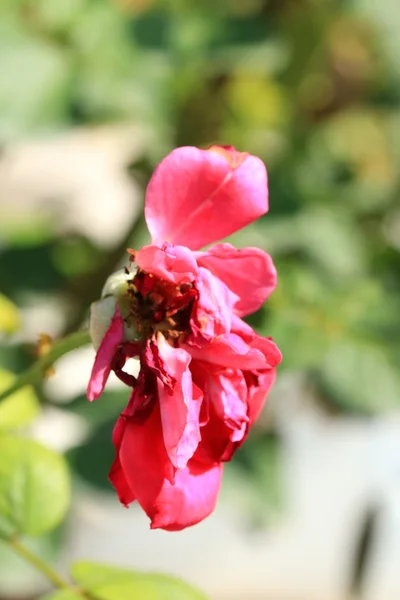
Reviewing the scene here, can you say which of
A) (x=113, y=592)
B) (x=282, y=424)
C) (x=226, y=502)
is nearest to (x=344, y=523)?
(x=282, y=424)

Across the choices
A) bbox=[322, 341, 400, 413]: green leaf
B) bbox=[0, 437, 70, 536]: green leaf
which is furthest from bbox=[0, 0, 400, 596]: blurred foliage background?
bbox=[0, 437, 70, 536]: green leaf

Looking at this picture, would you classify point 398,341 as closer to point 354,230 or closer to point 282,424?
point 354,230

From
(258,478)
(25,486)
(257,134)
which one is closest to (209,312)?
(25,486)

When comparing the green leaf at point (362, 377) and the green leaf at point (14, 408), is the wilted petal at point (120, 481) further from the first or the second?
the green leaf at point (362, 377)

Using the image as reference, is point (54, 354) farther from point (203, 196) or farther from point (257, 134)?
point (257, 134)

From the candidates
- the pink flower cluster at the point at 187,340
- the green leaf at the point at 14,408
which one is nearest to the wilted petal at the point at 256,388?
the pink flower cluster at the point at 187,340

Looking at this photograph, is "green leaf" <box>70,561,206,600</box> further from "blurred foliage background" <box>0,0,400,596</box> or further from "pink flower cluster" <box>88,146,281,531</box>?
"blurred foliage background" <box>0,0,400,596</box>
